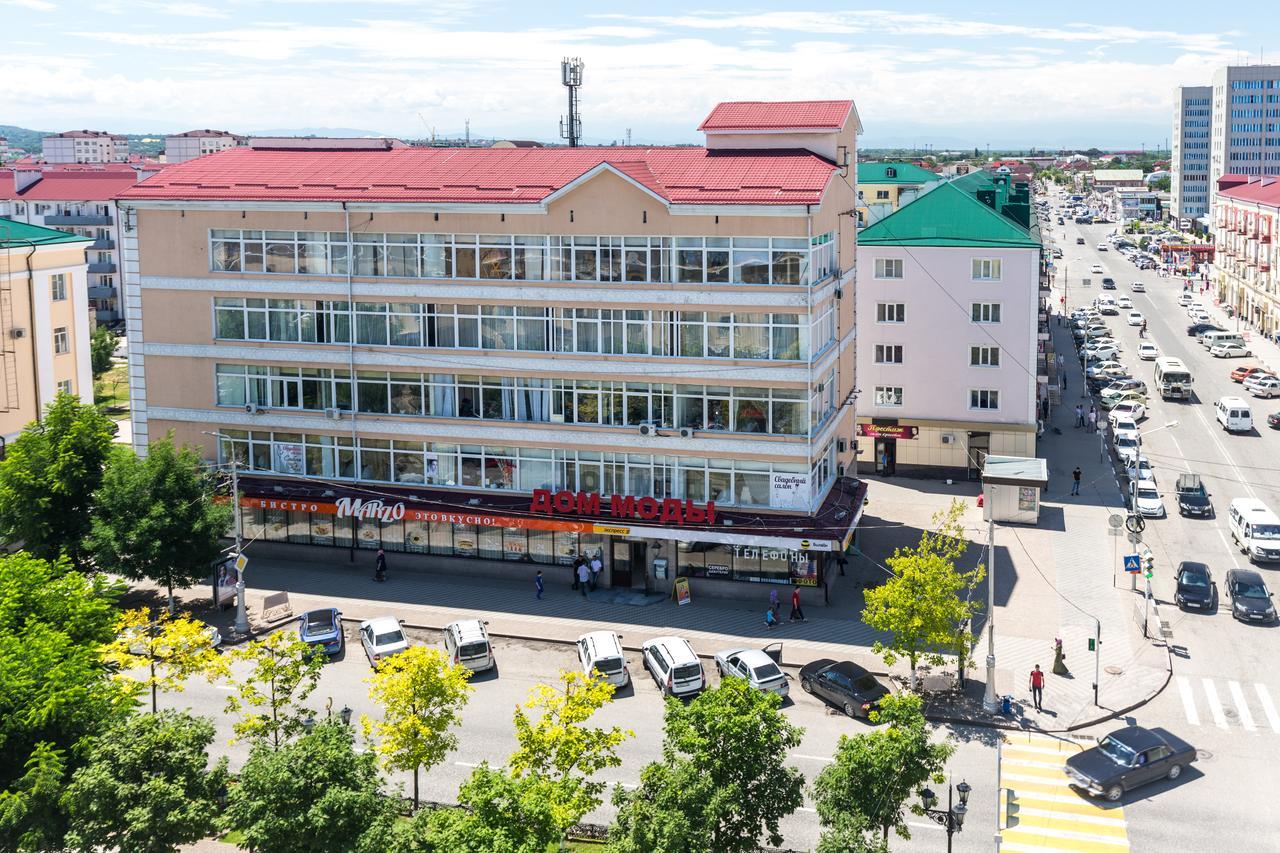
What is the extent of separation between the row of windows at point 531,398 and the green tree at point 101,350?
53.3m

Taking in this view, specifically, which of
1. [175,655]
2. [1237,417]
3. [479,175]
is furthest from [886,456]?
[175,655]

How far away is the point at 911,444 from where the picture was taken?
71188 mm

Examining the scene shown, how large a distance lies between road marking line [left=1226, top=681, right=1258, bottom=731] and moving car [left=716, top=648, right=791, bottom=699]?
48.2ft

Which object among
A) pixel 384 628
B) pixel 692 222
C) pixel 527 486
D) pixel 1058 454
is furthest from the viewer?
pixel 1058 454

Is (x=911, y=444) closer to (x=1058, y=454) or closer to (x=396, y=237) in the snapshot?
(x=1058, y=454)

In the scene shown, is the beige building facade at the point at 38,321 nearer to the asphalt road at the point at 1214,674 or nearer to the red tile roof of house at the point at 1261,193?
the asphalt road at the point at 1214,674

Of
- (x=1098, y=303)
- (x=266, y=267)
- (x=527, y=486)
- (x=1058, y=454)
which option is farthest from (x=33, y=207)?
(x=1098, y=303)

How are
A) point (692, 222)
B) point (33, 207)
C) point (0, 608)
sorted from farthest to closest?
point (33, 207) < point (692, 222) < point (0, 608)

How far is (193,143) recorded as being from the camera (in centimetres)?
18338

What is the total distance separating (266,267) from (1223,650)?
140 feet

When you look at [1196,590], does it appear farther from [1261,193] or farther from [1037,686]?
[1261,193]

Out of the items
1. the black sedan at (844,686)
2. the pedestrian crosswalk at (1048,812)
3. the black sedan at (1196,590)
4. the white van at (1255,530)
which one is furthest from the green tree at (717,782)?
the white van at (1255,530)

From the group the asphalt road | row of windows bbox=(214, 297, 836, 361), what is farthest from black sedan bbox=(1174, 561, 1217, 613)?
row of windows bbox=(214, 297, 836, 361)

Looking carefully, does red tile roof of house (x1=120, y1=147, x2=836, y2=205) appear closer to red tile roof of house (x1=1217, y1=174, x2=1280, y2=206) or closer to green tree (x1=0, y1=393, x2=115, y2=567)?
green tree (x1=0, y1=393, x2=115, y2=567)
